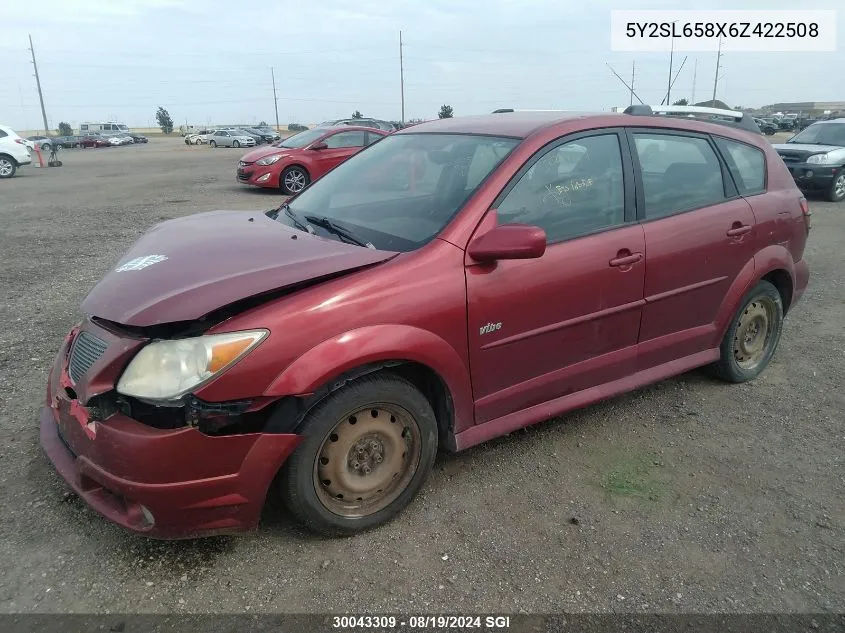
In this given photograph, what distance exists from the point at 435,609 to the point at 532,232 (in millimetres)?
1530

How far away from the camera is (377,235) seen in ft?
9.51

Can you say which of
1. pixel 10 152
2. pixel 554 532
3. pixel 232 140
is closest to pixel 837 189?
pixel 554 532

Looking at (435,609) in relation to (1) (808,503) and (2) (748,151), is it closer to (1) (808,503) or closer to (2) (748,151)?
(1) (808,503)

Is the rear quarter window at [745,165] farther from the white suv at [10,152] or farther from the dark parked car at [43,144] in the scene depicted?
the dark parked car at [43,144]

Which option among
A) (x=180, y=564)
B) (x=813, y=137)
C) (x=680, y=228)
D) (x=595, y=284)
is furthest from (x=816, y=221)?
(x=180, y=564)

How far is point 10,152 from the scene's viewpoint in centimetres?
1772

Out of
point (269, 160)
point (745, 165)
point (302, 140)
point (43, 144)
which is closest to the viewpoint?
point (745, 165)

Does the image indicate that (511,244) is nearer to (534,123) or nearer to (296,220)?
(534,123)

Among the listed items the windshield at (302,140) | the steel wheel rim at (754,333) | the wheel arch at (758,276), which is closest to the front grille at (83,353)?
the wheel arch at (758,276)

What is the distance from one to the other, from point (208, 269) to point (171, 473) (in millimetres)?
816

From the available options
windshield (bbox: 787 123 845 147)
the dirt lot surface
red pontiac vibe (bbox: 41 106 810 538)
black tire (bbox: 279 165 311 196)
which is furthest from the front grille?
windshield (bbox: 787 123 845 147)

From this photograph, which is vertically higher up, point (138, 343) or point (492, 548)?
point (138, 343)

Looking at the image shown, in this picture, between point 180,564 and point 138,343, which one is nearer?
point 138,343

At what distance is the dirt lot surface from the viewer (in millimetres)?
2291
